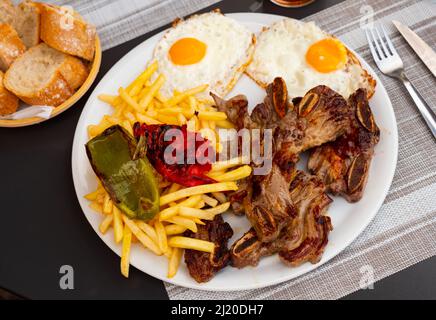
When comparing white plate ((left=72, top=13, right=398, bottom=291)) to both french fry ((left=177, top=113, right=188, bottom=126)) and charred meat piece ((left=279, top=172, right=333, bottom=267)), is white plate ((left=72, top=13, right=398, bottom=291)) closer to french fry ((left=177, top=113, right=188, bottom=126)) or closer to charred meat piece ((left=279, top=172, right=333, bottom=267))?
charred meat piece ((left=279, top=172, right=333, bottom=267))

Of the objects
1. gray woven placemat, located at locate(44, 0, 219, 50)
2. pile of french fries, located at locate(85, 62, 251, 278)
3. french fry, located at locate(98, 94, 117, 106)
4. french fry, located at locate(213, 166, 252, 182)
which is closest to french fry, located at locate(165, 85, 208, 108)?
pile of french fries, located at locate(85, 62, 251, 278)

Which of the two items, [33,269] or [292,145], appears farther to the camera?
[33,269]

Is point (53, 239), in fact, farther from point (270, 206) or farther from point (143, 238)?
point (270, 206)

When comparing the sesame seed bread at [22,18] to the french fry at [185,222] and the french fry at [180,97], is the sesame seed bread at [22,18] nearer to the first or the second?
the french fry at [180,97]

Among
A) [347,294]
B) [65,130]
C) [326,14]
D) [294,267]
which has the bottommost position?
[347,294]

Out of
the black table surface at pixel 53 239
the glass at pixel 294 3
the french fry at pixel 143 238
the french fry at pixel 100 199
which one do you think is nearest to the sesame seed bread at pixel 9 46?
the black table surface at pixel 53 239

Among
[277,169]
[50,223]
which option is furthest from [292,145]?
[50,223]
